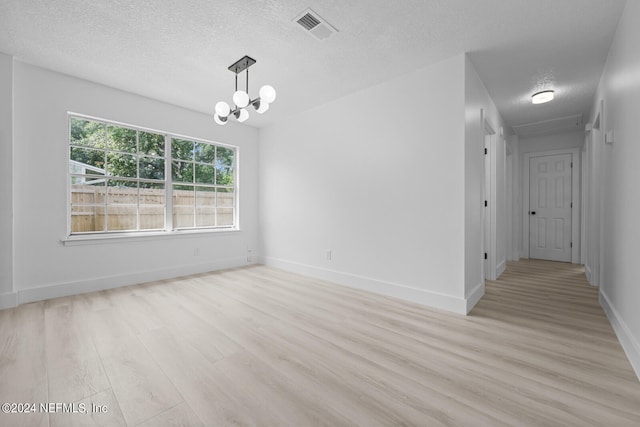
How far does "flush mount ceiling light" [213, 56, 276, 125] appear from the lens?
256 cm

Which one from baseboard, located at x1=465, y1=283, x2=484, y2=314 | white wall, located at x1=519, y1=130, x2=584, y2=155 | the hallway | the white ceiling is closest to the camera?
the hallway

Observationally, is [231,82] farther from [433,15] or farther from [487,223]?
[487,223]

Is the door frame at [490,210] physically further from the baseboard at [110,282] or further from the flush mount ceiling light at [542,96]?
the baseboard at [110,282]

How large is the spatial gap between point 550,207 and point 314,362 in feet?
20.7

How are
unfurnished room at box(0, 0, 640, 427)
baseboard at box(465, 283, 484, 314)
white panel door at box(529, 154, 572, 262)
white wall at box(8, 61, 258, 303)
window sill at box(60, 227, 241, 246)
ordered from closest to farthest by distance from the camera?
unfurnished room at box(0, 0, 640, 427)
baseboard at box(465, 283, 484, 314)
white wall at box(8, 61, 258, 303)
window sill at box(60, 227, 241, 246)
white panel door at box(529, 154, 572, 262)

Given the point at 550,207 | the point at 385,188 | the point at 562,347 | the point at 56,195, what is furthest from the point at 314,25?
the point at 550,207

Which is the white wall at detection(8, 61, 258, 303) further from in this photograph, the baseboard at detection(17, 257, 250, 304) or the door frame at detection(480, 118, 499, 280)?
the door frame at detection(480, 118, 499, 280)

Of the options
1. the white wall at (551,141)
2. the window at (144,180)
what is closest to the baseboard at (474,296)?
the window at (144,180)

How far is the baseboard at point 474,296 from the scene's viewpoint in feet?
9.48

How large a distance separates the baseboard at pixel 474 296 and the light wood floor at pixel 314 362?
0.08 meters

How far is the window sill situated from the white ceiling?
2014 mm

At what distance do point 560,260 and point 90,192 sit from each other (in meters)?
8.34

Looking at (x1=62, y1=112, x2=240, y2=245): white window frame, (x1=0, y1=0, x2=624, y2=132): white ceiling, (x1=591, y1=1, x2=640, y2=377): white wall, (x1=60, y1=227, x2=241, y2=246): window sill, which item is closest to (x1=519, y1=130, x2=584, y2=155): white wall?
(x1=0, y1=0, x2=624, y2=132): white ceiling

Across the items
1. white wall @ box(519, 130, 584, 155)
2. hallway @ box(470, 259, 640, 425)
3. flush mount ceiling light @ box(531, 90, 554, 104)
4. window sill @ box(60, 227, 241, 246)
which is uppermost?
flush mount ceiling light @ box(531, 90, 554, 104)
